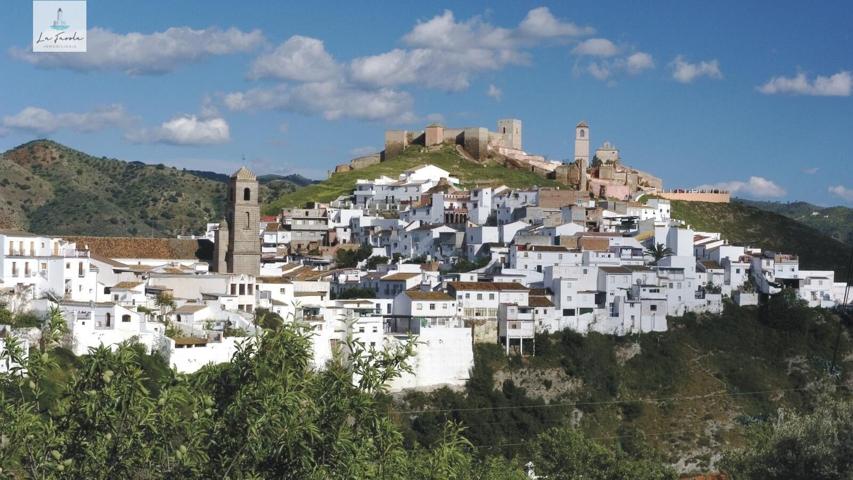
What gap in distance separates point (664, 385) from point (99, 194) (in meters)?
62.5

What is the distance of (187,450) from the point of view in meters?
11.5

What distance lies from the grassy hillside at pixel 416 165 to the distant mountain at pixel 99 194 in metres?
11.8

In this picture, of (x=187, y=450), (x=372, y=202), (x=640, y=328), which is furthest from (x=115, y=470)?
(x=372, y=202)

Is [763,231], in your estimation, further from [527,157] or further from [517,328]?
[517,328]

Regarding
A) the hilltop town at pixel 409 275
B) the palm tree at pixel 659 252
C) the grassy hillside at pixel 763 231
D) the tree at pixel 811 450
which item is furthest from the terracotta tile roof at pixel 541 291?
the grassy hillside at pixel 763 231

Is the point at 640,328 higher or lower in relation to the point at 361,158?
lower

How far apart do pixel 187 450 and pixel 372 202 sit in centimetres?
5322

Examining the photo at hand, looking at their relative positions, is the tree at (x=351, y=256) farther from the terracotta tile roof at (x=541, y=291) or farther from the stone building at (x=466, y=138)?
the stone building at (x=466, y=138)

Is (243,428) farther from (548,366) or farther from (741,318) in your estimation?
(741,318)

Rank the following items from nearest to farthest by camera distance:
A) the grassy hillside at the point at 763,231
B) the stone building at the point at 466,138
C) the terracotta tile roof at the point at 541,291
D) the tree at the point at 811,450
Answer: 1. the tree at the point at 811,450
2. the terracotta tile roof at the point at 541,291
3. the grassy hillside at the point at 763,231
4. the stone building at the point at 466,138

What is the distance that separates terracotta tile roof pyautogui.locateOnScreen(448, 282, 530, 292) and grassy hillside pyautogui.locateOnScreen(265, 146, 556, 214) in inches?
1021

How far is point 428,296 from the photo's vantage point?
41.1 meters

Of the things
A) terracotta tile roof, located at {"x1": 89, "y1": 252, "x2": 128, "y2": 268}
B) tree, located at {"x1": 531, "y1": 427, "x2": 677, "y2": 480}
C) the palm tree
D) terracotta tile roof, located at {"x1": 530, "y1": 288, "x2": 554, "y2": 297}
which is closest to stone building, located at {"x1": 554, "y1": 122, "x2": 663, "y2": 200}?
the palm tree

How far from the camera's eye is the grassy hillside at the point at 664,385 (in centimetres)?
3909
